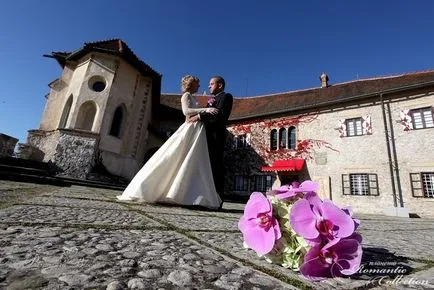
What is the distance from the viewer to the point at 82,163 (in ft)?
39.5

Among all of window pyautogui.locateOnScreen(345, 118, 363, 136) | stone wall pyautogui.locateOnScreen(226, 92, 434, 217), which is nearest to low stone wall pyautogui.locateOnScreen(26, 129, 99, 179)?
stone wall pyautogui.locateOnScreen(226, 92, 434, 217)

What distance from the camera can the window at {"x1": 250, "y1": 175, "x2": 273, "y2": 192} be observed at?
57.9ft

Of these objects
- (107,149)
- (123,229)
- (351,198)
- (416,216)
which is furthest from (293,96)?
(123,229)

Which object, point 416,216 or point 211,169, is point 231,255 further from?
point 416,216

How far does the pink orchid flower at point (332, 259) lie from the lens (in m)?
0.97

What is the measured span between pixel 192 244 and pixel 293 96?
20.6 metres

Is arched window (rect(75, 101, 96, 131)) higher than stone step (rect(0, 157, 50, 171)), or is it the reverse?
arched window (rect(75, 101, 96, 131))

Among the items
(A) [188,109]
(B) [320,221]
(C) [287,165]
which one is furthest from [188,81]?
(C) [287,165]

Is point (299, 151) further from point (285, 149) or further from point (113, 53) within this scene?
point (113, 53)

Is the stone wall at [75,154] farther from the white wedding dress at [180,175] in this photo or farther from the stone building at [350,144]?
the stone building at [350,144]

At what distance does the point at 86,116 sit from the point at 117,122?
1.56m

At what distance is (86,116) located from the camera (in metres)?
13.6

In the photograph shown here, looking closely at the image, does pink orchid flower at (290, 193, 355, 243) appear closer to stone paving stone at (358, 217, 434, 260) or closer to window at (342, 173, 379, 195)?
stone paving stone at (358, 217, 434, 260)

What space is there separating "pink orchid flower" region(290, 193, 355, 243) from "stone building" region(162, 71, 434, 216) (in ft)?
46.6
